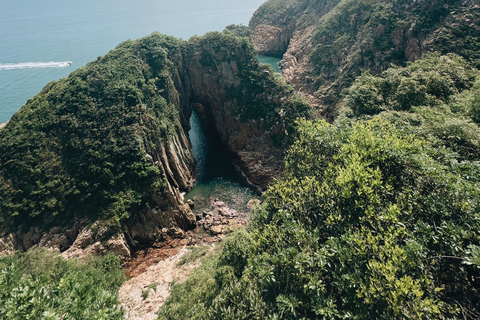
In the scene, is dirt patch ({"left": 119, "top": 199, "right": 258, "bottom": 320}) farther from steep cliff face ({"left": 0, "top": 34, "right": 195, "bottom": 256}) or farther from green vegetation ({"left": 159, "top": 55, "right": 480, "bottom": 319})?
green vegetation ({"left": 159, "top": 55, "right": 480, "bottom": 319})

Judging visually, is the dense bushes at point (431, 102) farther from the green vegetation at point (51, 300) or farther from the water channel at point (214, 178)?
the green vegetation at point (51, 300)

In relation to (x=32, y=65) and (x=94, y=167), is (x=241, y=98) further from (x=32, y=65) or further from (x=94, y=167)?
(x=32, y=65)

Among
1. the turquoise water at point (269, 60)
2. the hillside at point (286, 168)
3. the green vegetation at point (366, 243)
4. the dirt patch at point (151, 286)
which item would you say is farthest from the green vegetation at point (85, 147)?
the turquoise water at point (269, 60)

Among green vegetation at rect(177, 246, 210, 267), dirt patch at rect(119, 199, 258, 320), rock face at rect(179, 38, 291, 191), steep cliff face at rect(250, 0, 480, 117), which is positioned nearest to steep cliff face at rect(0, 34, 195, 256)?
dirt patch at rect(119, 199, 258, 320)

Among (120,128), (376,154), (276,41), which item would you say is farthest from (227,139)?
(276,41)

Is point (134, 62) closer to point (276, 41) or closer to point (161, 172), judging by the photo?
point (161, 172)

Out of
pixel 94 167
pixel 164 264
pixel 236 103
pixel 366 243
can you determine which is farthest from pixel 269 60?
pixel 366 243
